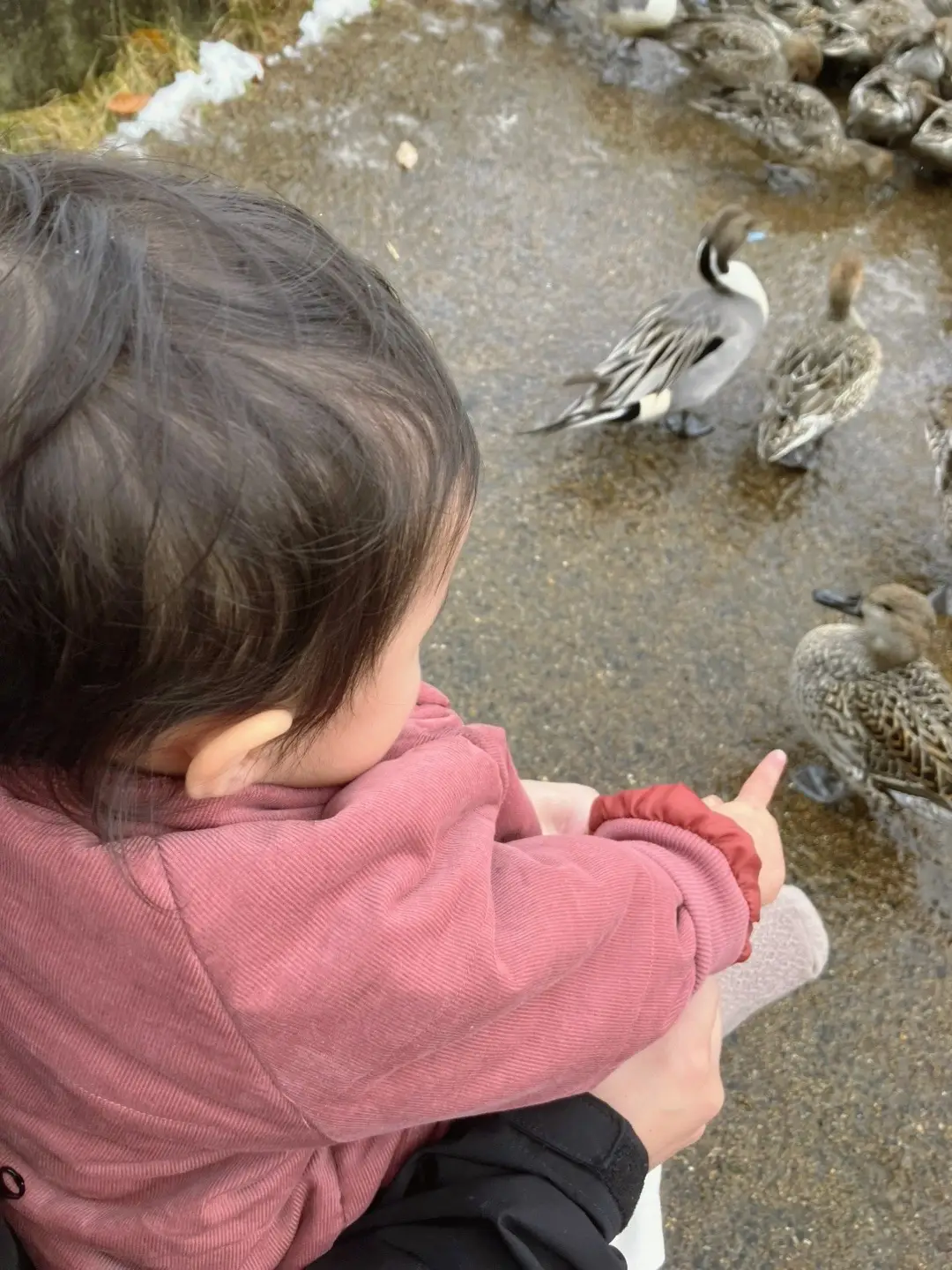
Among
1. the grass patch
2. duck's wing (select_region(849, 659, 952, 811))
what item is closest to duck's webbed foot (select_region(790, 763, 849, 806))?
duck's wing (select_region(849, 659, 952, 811))

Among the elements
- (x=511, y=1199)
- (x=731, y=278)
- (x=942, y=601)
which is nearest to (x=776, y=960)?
(x=511, y=1199)

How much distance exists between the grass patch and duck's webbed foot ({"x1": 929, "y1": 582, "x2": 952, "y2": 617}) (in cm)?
290

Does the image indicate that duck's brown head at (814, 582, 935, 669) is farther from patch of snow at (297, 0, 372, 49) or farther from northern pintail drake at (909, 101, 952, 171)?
patch of snow at (297, 0, 372, 49)

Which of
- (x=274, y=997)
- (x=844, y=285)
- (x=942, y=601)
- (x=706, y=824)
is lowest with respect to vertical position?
(x=942, y=601)

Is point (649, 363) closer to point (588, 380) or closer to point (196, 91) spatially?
point (588, 380)

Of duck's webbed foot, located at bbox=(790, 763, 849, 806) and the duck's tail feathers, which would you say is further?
the duck's tail feathers

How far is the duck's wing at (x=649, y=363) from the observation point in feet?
10.4

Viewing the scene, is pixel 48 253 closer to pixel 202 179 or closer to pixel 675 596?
pixel 202 179

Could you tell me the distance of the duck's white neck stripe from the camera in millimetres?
3350

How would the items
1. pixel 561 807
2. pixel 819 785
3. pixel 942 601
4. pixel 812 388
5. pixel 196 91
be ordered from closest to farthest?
pixel 561 807, pixel 819 785, pixel 942 601, pixel 812 388, pixel 196 91

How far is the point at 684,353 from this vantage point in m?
3.21

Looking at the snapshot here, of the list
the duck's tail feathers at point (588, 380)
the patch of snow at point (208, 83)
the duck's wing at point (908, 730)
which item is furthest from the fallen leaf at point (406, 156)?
the duck's wing at point (908, 730)

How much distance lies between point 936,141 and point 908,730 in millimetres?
2739

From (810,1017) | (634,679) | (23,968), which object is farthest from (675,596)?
(23,968)
